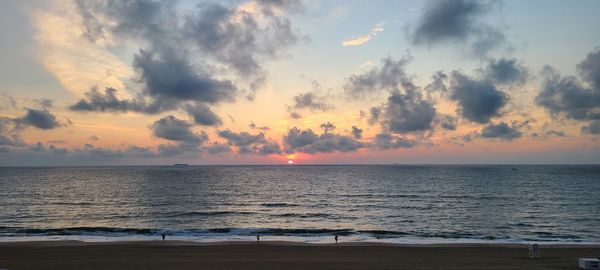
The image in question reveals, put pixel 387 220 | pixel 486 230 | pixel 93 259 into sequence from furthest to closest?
pixel 387 220
pixel 486 230
pixel 93 259

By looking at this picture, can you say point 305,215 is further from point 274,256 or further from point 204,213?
point 274,256

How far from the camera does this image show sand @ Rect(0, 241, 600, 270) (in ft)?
81.8

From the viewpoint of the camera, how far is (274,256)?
91.1 ft

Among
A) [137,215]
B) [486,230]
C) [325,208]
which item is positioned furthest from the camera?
[325,208]

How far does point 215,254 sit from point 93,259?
777 cm

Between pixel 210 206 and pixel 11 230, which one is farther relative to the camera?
pixel 210 206

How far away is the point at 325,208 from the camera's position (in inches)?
2441

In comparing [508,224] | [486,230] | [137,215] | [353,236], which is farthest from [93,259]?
[508,224]

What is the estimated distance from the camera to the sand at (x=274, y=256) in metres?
24.9

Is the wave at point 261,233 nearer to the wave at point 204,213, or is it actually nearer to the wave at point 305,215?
the wave at point 305,215

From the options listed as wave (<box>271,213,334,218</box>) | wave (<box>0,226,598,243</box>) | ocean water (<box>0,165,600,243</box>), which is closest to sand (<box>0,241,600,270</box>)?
ocean water (<box>0,165,600,243</box>)

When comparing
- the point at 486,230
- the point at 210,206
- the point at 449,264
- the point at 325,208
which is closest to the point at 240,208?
the point at 210,206

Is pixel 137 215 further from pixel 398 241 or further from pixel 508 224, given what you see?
pixel 508 224

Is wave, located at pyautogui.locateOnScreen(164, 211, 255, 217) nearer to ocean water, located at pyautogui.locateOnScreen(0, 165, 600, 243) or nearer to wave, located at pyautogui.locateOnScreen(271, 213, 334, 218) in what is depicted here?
ocean water, located at pyautogui.locateOnScreen(0, 165, 600, 243)
